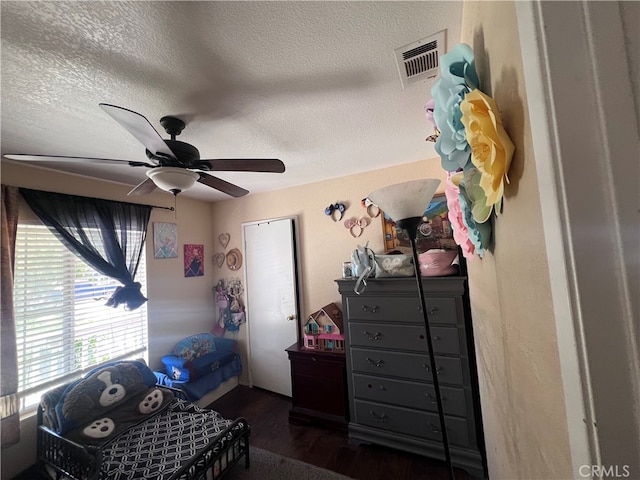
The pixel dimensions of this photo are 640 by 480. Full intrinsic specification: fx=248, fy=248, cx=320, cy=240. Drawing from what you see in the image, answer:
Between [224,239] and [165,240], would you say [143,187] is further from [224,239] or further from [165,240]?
[224,239]

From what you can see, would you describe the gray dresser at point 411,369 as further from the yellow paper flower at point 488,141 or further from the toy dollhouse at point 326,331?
the yellow paper flower at point 488,141

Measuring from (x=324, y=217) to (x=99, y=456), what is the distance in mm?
2445

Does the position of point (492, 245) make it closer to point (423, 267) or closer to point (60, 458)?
point (423, 267)

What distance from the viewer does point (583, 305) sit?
239mm

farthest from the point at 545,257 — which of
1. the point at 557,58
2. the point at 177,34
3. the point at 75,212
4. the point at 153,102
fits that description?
the point at 75,212

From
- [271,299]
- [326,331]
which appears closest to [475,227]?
[326,331]

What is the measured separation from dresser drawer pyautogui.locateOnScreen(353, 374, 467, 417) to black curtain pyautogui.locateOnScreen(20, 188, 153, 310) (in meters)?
2.21

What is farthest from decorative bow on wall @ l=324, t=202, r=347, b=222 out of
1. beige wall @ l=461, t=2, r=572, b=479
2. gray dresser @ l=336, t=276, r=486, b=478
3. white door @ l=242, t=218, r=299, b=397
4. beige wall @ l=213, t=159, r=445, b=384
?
beige wall @ l=461, t=2, r=572, b=479

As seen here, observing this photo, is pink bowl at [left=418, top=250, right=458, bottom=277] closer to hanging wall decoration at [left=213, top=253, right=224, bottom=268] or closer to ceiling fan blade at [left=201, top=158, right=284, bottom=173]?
ceiling fan blade at [left=201, top=158, right=284, bottom=173]

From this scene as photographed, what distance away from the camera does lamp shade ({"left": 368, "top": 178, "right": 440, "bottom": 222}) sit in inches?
32.4

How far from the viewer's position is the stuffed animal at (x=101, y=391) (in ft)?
5.69

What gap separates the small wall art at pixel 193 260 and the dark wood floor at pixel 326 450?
1536mm

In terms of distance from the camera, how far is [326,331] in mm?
2357

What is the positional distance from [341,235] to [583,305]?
242 cm
